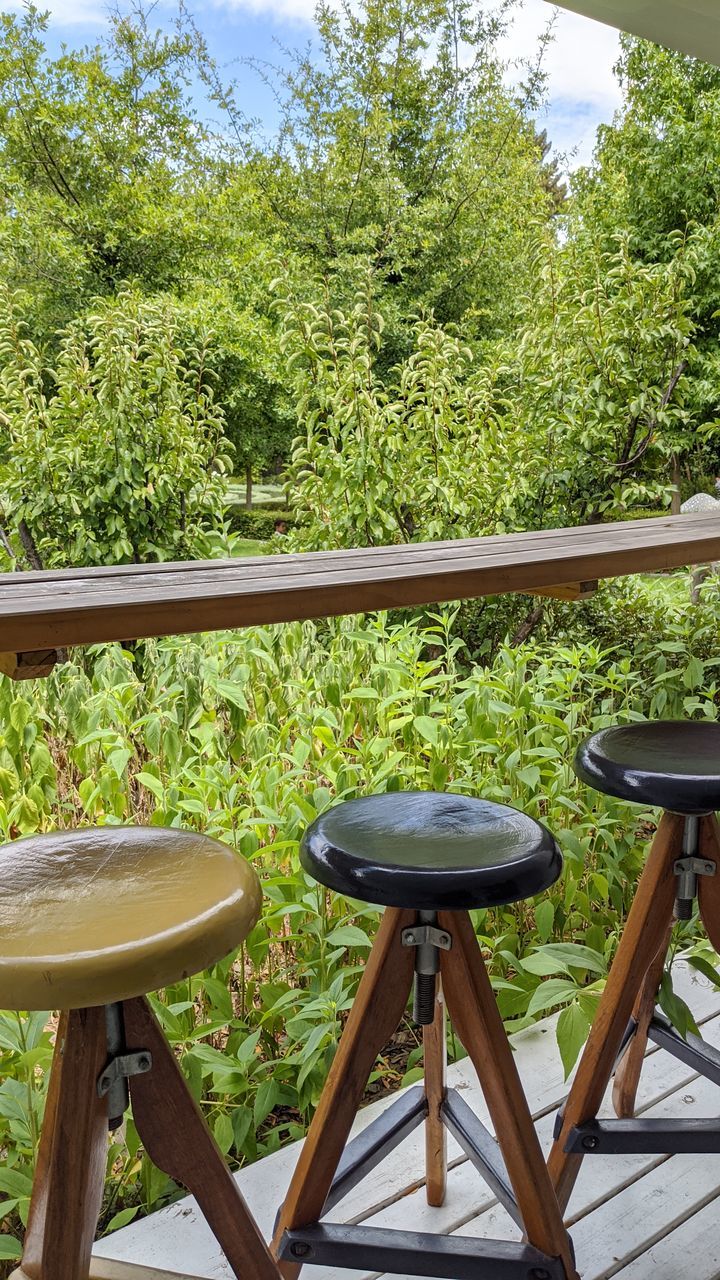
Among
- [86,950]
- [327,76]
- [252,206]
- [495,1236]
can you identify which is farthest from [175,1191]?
[327,76]

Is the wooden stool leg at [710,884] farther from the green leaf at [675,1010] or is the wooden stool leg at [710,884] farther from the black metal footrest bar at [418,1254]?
the black metal footrest bar at [418,1254]

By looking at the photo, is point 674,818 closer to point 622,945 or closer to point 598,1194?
point 622,945

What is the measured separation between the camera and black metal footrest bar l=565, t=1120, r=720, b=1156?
1238 millimetres

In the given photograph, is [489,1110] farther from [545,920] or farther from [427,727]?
[427,727]

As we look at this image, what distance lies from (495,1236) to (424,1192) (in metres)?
0.12

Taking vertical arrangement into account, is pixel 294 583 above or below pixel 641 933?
above

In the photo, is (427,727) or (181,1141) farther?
(427,727)

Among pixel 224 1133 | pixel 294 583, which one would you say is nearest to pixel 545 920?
pixel 224 1133

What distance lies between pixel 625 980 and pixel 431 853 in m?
0.44

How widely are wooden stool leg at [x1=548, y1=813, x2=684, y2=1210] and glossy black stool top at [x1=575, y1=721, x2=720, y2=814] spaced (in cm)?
9

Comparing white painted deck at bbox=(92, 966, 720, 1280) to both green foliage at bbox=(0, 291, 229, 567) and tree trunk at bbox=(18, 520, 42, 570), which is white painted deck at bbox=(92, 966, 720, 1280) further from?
tree trunk at bbox=(18, 520, 42, 570)

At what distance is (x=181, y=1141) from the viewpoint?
34.6 inches

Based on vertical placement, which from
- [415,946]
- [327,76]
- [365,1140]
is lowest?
[365,1140]

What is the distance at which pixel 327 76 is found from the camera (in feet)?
44.9
